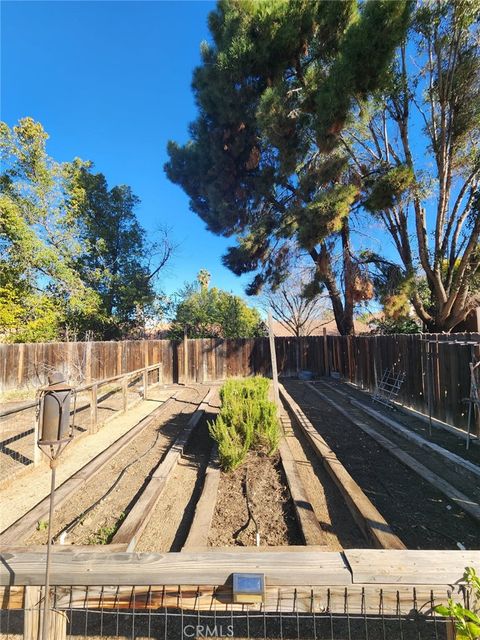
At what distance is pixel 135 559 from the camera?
1.30 metres

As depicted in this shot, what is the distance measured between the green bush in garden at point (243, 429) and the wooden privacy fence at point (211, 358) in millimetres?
4535

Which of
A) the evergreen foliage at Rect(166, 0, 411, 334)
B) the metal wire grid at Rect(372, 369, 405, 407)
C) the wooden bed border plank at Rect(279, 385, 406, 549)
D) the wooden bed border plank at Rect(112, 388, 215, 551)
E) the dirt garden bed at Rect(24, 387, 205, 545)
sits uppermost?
the evergreen foliage at Rect(166, 0, 411, 334)

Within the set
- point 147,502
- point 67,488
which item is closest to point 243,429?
point 147,502

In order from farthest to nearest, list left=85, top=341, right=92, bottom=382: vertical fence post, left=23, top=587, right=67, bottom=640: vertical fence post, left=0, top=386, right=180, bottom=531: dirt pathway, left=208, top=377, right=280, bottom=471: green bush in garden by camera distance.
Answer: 1. left=85, top=341, right=92, bottom=382: vertical fence post
2. left=208, top=377, right=280, bottom=471: green bush in garden
3. left=0, top=386, right=180, bottom=531: dirt pathway
4. left=23, top=587, right=67, bottom=640: vertical fence post

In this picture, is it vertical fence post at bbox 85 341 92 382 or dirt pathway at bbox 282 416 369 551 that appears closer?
dirt pathway at bbox 282 416 369 551

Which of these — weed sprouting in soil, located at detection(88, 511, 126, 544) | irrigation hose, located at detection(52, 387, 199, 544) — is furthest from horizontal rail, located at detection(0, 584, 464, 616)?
irrigation hose, located at detection(52, 387, 199, 544)

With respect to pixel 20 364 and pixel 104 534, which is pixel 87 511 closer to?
pixel 104 534

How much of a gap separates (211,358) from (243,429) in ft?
30.8

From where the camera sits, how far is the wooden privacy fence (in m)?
8.90

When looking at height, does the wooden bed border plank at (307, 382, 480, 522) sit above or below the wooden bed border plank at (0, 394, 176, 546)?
above

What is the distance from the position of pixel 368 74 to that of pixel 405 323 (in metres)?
8.86

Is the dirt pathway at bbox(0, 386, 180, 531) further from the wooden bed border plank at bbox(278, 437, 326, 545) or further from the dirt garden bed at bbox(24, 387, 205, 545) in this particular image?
the wooden bed border plank at bbox(278, 437, 326, 545)

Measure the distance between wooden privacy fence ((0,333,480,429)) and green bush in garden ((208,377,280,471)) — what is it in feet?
14.9

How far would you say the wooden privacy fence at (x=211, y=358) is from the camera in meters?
8.90
